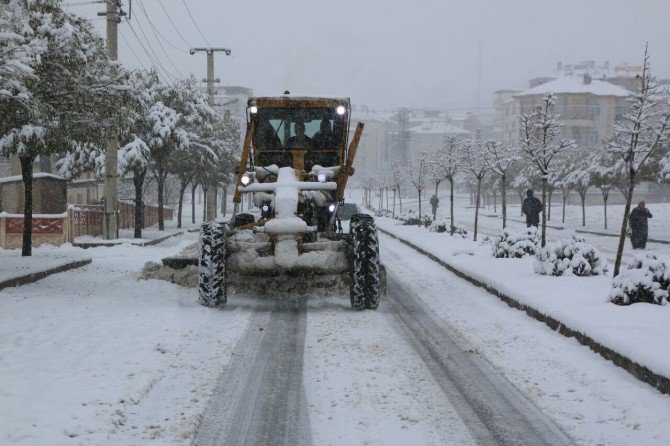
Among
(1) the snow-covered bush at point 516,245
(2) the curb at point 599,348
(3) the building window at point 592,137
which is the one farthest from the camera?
(3) the building window at point 592,137

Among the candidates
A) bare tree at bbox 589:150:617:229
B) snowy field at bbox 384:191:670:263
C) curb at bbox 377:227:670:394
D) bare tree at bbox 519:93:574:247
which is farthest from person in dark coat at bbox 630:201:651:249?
curb at bbox 377:227:670:394

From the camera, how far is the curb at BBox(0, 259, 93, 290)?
1190cm

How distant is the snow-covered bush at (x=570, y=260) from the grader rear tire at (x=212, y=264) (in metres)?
5.95

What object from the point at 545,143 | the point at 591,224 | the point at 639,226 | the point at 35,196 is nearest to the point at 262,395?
the point at 545,143

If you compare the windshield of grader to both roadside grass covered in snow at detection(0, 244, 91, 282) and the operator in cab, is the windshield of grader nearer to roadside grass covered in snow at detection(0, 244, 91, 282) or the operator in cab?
the operator in cab

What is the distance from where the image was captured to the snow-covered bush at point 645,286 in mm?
8758

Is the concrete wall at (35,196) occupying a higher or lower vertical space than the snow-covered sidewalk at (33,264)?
higher

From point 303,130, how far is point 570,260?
17.1 ft

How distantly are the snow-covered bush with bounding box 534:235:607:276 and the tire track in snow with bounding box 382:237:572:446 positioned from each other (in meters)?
3.84

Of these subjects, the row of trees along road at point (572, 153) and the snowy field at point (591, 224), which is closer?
the row of trees along road at point (572, 153)

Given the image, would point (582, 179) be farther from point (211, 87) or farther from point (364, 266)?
point (364, 266)

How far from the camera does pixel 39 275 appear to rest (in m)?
13.3

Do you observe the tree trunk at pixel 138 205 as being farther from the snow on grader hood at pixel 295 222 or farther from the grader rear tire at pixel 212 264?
the grader rear tire at pixel 212 264

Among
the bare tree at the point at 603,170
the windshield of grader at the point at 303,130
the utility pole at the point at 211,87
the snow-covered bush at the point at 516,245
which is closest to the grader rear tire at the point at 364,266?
the windshield of grader at the point at 303,130
